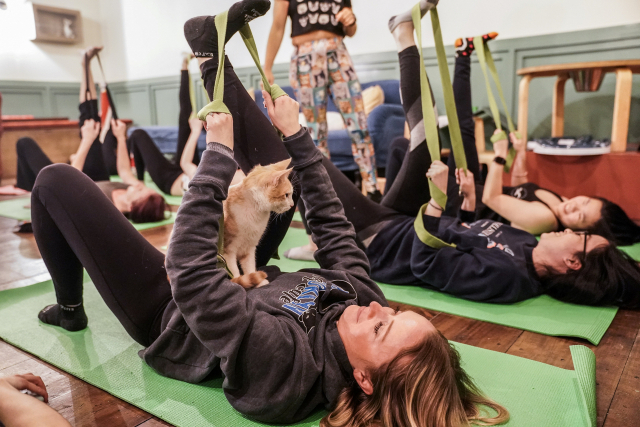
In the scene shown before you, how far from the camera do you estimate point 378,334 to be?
2.64 ft

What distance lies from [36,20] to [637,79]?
21.2ft

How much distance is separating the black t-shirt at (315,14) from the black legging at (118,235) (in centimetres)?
137

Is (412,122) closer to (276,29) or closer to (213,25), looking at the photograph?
(213,25)

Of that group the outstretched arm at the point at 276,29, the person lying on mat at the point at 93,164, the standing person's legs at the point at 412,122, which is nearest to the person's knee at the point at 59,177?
the standing person's legs at the point at 412,122

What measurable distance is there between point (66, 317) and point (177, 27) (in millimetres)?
5036

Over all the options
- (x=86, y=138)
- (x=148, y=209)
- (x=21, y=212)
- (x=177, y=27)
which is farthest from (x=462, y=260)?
(x=177, y=27)

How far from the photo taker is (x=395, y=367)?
30.4 inches

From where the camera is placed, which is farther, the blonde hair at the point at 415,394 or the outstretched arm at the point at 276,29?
the outstretched arm at the point at 276,29

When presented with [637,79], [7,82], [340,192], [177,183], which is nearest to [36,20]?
[7,82]

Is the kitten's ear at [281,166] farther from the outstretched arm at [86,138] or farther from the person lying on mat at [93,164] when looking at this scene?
the outstretched arm at [86,138]

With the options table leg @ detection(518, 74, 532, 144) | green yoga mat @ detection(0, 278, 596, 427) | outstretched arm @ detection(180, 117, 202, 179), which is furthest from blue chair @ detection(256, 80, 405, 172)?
green yoga mat @ detection(0, 278, 596, 427)

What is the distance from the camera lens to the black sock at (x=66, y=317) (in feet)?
4.23

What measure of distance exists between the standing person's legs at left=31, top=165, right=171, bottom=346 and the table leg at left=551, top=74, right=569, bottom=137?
283cm

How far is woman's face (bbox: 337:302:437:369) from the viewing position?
31.0 inches
